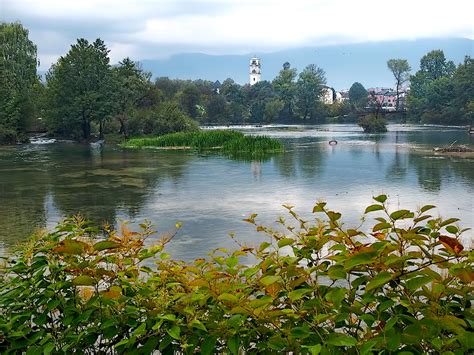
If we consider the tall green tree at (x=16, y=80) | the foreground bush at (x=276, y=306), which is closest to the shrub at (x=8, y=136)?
the tall green tree at (x=16, y=80)

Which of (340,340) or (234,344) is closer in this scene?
(340,340)

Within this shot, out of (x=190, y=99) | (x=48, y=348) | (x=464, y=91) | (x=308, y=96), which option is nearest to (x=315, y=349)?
(x=48, y=348)

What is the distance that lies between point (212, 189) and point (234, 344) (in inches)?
750

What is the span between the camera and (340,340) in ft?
8.37

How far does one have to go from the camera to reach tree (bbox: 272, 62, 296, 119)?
12769 centimetres

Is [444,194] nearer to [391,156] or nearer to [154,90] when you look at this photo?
[391,156]

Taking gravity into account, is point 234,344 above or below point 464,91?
below

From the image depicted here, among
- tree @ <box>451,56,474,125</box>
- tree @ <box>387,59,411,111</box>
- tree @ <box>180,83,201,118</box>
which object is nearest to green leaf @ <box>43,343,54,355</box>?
tree @ <box>451,56,474,125</box>

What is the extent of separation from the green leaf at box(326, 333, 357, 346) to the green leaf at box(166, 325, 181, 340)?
0.78m

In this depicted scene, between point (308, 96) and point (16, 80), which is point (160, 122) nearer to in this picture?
point (16, 80)

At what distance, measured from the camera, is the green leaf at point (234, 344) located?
2.69m

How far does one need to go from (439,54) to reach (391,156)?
376 feet

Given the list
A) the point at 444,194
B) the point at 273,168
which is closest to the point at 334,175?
the point at 273,168

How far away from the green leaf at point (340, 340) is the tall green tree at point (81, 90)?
58.9 m
